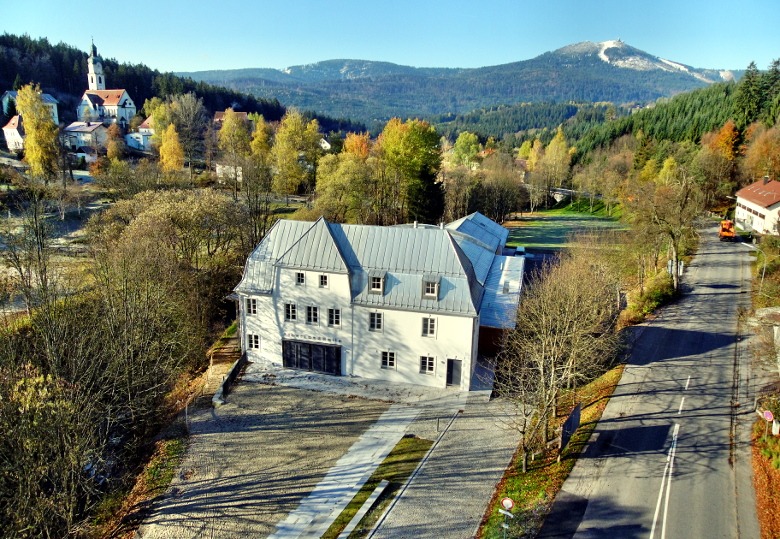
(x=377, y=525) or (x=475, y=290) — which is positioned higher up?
(x=475, y=290)

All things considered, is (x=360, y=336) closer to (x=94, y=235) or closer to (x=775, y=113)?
(x=94, y=235)

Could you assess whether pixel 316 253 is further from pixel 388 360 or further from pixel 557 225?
pixel 557 225

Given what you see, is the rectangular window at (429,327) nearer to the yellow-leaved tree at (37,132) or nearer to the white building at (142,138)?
the yellow-leaved tree at (37,132)

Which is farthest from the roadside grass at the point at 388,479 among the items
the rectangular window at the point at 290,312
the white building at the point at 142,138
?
the white building at the point at 142,138

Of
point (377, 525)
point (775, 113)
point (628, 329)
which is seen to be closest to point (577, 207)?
point (775, 113)

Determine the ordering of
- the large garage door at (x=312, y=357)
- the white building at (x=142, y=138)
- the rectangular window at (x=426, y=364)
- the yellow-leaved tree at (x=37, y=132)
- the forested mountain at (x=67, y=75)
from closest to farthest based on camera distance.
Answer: the rectangular window at (x=426, y=364), the large garage door at (x=312, y=357), the yellow-leaved tree at (x=37, y=132), the white building at (x=142, y=138), the forested mountain at (x=67, y=75)

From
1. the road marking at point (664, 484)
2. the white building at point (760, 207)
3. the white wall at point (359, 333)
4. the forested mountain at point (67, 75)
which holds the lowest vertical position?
the road marking at point (664, 484)

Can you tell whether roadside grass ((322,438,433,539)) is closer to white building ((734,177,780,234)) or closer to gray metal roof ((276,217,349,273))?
gray metal roof ((276,217,349,273))
